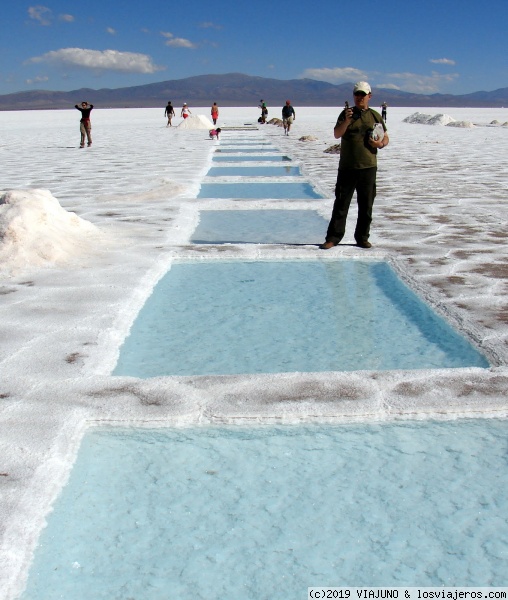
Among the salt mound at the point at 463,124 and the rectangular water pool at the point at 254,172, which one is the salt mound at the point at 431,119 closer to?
the salt mound at the point at 463,124

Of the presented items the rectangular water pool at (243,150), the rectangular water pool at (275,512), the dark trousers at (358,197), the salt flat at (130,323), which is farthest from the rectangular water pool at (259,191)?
the rectangular water pool at (243,150)

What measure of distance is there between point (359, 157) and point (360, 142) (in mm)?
109

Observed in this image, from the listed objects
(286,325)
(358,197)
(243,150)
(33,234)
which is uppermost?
(358,197)

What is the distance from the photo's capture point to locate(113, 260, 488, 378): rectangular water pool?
315 cm

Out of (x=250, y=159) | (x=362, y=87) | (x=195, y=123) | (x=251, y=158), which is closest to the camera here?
(x=362, y=87)

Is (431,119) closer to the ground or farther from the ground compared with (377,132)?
closer to the ground

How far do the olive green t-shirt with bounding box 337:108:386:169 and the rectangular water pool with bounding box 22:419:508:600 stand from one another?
2884 mm

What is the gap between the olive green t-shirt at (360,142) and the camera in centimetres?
489

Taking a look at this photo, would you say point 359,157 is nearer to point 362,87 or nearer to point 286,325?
point 362,87

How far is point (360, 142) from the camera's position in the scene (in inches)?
194

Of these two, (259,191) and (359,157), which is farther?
(259,191)

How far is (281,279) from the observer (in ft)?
15.1

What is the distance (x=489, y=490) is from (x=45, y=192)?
4.48 m

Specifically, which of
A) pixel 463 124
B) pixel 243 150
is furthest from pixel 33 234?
pixel 463 124
